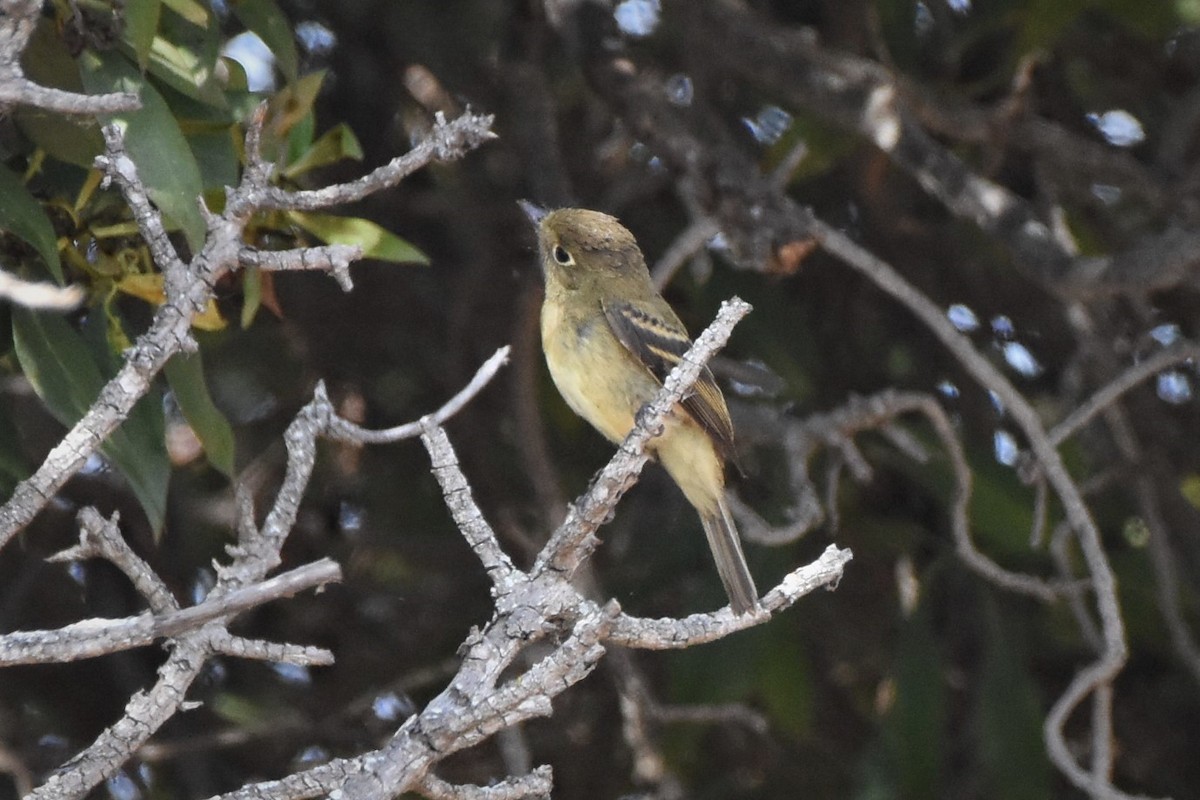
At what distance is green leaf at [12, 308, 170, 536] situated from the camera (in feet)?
8.10

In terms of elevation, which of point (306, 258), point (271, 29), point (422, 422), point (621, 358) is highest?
point (271, 29)

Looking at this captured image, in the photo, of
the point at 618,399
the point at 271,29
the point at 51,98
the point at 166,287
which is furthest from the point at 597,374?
the point at 51,98

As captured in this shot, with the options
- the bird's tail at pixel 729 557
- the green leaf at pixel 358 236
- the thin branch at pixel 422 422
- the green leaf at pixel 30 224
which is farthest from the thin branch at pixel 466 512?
the bird's tail at pixel 729 557

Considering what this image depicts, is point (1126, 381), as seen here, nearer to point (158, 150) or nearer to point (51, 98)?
point (158, 150)

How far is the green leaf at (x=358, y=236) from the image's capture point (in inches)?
112

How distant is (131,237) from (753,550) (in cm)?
220

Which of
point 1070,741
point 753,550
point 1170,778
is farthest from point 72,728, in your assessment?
point 1170,778

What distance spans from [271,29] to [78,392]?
68cm

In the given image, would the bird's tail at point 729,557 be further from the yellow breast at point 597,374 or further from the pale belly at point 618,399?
the yellow breast at point 597,374

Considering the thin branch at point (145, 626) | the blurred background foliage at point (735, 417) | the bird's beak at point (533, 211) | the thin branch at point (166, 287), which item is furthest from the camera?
the blurred background foliage at point (735, 417)

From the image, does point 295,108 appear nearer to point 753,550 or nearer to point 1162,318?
point 753,550

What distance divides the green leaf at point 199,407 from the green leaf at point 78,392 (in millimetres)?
63

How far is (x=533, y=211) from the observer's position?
3.78 meters

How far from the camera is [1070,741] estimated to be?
4.64 metres
